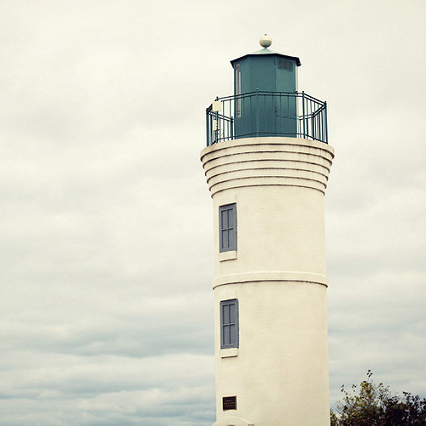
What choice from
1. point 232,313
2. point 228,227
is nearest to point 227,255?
point 228,227

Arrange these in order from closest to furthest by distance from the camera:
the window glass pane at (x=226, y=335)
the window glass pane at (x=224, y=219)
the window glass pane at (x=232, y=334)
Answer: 1. the window glass pane at (x=232, y=334)
2. the window glass pane at (x=226, y=335)
3. the window glass pane at (x=224, y=219)

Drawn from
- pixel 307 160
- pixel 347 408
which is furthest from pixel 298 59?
pixel 347 408

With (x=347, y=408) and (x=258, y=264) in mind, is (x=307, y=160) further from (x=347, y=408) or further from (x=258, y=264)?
(x=347, y=408)

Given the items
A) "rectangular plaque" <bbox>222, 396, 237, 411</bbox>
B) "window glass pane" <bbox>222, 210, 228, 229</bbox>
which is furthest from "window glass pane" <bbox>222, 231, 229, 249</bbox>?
"rectangular plaque" <bbox>222, 396, 237, 411</bbox>

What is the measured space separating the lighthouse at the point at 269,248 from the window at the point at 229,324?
42 mm

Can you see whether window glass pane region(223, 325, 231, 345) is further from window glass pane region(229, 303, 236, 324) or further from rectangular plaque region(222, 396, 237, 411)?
rectangular plaque region(222, 396, 237, 411)

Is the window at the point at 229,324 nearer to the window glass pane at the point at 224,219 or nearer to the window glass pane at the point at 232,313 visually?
the window glass pane at the point at 232,313

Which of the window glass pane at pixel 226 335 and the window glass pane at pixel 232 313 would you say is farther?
the window glass pane at pixel 226 335

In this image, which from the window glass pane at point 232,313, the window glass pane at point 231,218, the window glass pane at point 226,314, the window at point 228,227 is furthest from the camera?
the window glass pane at point 231,218

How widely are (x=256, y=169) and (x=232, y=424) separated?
328 inches

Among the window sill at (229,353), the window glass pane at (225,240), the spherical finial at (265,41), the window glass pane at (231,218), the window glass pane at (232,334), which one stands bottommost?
the window sill at (229,353)

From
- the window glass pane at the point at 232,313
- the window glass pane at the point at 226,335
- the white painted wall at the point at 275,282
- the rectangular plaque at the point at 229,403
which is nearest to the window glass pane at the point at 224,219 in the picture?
the white painted wall at the point at 275,282

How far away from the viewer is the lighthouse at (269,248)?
104 feet

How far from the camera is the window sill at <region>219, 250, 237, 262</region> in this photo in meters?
32.8
